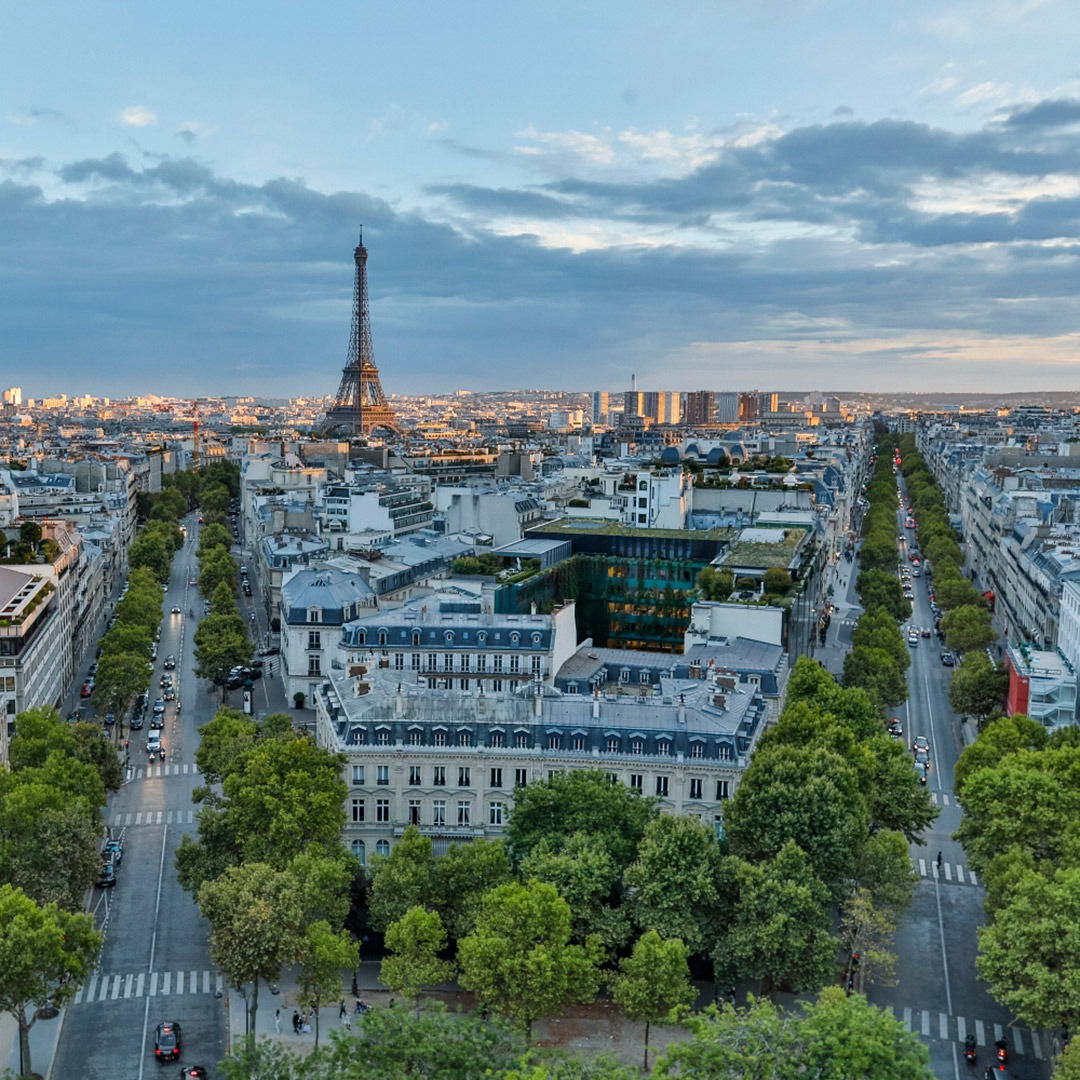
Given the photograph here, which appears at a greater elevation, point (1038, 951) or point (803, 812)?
point (803, 812)

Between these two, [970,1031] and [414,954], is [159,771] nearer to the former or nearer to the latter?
[414,954]

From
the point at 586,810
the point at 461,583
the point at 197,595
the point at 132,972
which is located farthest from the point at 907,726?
the point at 197,595

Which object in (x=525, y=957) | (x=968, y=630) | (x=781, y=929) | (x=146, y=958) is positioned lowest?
(x=146, y=958)

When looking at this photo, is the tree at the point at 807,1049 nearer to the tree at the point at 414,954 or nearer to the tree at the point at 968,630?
the tree at the point at 414,954

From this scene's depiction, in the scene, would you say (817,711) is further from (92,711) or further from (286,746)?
(92,711)

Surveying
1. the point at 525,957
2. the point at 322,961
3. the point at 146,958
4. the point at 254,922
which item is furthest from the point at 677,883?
the point at 146,958

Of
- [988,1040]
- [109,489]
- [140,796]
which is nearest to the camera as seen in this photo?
[988,1040]

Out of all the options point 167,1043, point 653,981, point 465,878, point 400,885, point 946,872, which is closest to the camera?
point 653,981
